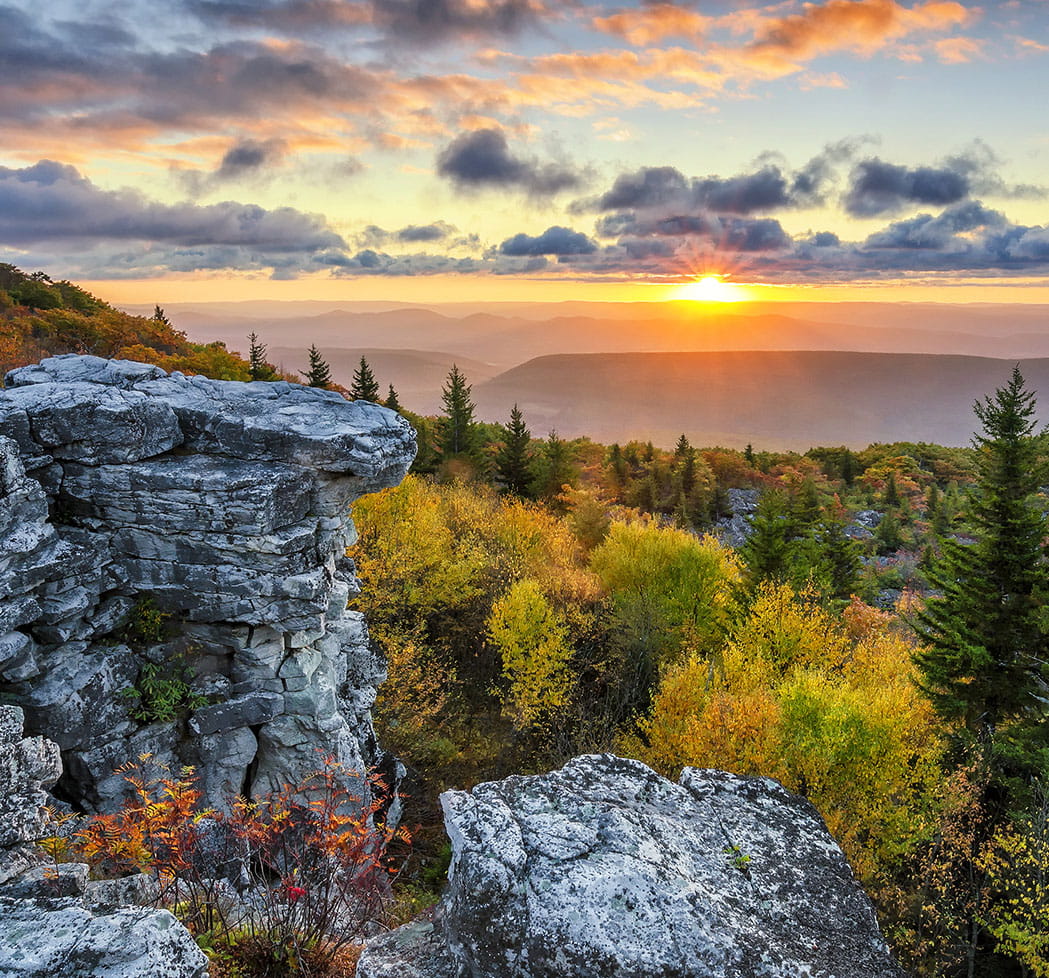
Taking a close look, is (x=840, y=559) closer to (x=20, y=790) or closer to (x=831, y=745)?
(x=831, y=745)

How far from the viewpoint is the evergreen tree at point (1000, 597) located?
2166 centimetres

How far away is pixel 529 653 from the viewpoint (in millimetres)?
34094

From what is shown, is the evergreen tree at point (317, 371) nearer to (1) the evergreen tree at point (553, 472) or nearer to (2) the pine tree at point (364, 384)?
(2) the pine tree at point (364, 384)

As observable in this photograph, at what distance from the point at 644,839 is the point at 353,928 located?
4219 mm

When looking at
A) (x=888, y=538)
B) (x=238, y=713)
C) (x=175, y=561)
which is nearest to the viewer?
(x=175, y=561)

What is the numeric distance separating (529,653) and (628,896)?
88.9 ft

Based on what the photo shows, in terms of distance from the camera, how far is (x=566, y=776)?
382 inches

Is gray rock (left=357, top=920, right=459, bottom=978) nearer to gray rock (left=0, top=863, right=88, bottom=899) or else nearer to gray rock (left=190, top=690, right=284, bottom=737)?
gray rock (left=0, top=863, right=88, bottom=899)

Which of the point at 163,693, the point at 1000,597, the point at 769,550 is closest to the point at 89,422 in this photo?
the point at 163,693

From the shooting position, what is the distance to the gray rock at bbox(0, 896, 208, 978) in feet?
19.4

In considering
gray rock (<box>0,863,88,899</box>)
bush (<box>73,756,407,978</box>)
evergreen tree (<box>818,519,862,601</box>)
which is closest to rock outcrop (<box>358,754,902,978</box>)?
bush (<box>73,756,407,978</box>)

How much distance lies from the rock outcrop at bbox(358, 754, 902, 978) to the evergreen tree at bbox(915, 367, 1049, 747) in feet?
54.4

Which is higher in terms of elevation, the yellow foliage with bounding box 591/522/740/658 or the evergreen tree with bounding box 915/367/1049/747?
the evergreen tree with bounding box 915/367/1049/747

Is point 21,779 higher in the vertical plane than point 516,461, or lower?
higher
